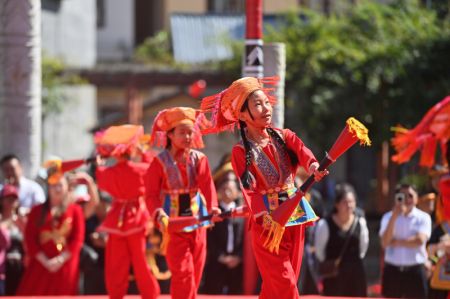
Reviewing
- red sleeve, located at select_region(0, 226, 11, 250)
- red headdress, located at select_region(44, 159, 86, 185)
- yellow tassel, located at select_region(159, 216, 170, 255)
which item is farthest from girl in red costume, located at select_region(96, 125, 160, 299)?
red sleeve, located at select_region(0, 226, 11, 250)

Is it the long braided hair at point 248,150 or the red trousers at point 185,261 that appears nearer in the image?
the long braided hair at point 248,150

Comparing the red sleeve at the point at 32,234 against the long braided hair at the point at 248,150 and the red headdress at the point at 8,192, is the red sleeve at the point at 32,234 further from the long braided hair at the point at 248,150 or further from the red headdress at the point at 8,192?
the long braided hair at the point at 248,150

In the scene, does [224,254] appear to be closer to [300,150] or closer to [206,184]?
[206,184]

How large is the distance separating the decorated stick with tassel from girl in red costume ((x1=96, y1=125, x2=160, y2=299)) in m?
2.01

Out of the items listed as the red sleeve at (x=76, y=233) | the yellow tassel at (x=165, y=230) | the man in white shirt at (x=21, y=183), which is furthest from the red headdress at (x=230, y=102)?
A: the man in white shirt at (x=21, y=183)

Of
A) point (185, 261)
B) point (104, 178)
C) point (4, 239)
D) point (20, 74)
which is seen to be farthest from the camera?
point (20, 74)

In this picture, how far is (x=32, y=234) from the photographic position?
11.9 meters

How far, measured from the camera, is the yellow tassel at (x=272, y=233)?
877cm

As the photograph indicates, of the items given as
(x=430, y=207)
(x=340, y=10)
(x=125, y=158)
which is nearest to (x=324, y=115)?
(x=340, y=10)

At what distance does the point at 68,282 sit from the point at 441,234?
10.4 feet

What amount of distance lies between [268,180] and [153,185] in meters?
1.29

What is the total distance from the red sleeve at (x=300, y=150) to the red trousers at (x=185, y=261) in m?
1.22

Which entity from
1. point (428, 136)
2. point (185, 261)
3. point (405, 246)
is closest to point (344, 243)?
point (405, 246)

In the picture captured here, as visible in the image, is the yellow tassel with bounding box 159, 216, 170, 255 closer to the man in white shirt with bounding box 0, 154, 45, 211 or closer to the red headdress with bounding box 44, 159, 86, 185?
the red headdress with bounding box 44, 159, 86, 185
